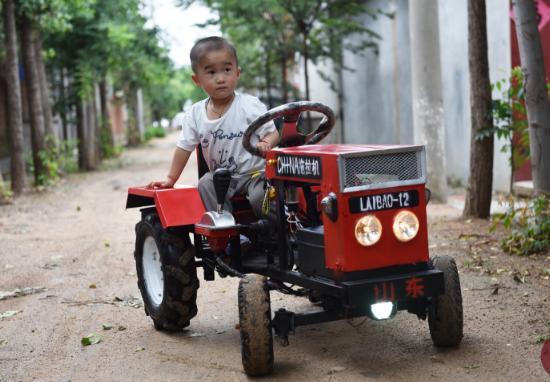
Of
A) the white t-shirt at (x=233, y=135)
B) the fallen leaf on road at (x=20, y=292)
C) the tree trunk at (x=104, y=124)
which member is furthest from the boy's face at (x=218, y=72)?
the tree trunk at (x=104, y=124)

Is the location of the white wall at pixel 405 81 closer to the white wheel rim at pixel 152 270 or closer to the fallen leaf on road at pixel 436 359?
the white wheel rim at pixel 152 270

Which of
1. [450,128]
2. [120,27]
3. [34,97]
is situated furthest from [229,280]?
[120,27]

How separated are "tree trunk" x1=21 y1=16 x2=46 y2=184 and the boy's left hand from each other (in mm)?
13913

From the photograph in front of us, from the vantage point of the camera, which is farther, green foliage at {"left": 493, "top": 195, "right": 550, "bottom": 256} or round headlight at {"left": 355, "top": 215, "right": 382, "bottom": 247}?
green foliage at {"left": 493, "top": 195, "right": 550, "bottom": 256}

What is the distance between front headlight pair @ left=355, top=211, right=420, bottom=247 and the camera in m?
4.63

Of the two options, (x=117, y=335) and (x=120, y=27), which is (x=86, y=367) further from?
(x=120, y=27)

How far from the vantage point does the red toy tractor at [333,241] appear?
4.62 meters

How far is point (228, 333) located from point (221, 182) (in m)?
1.27

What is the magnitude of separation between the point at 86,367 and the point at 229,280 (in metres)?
2.70

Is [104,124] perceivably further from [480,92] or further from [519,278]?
[519,278]

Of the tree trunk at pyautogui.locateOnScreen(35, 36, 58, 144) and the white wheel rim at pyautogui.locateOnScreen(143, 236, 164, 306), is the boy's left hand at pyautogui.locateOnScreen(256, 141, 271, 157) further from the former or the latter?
the tree trunk at pyautogui.locateOnScreen(35, 36, 58, 144)

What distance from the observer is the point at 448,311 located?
5.04 meters

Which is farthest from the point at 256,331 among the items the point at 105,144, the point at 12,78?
the point at 105,144

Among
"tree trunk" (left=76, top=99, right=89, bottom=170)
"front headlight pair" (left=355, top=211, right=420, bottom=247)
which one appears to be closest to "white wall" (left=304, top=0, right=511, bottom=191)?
"front headlight pair" (left=355, top=211, right=420, bottom=247)
